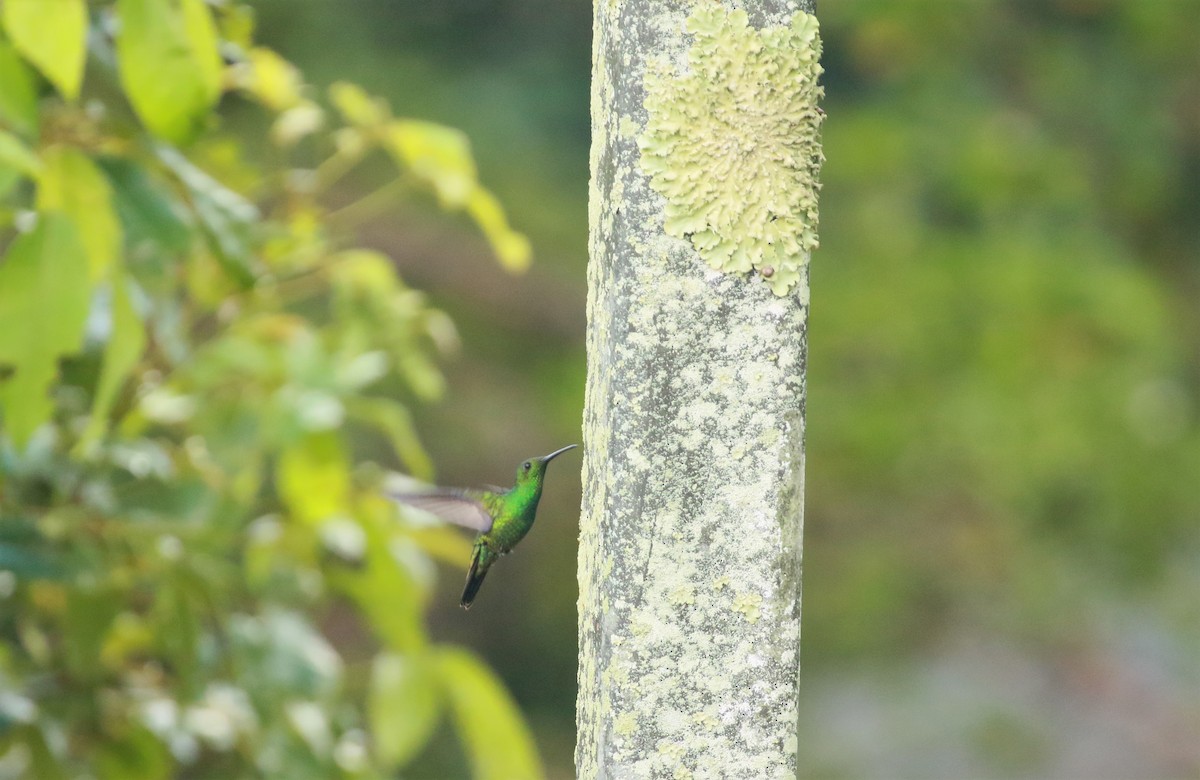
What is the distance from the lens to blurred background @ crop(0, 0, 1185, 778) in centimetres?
407

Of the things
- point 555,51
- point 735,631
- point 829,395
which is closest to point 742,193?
point 735,631

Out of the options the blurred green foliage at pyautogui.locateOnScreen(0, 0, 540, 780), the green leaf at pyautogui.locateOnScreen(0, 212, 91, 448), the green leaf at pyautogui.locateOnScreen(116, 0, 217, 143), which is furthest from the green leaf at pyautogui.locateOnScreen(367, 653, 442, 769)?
the green leaf at pyautogui.locateOnScreen(116, 0, 217, 143)

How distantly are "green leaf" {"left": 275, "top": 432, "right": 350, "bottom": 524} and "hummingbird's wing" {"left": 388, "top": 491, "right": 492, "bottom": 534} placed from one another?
0.09 meters

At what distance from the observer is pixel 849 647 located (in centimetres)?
550

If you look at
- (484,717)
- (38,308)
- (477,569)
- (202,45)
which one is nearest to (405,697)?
(484,717)

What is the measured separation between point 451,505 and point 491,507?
92 millimetres

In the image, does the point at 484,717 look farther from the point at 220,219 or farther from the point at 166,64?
the point at 166,64

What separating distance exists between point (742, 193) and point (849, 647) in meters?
4.79

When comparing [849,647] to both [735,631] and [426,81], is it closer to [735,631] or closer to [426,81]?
[426,81]

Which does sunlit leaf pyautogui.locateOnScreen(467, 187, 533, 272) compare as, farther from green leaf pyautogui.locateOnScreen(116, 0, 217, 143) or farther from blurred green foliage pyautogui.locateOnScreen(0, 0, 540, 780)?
green leaf pyautogui.locateOnScreen(116, 0, 217, 143)

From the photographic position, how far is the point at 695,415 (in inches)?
37.3

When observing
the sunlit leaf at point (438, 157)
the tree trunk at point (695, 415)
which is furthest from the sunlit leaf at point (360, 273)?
the tree trunk at point (695, 415)

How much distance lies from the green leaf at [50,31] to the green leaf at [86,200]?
8.4 inches

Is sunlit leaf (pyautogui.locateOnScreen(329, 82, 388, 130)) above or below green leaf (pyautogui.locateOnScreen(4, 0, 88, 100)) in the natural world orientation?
above
